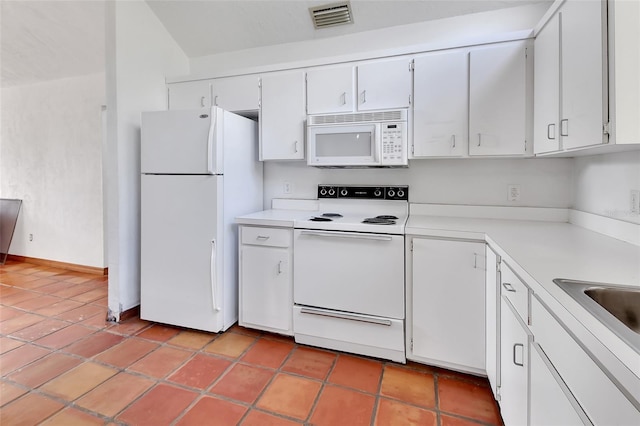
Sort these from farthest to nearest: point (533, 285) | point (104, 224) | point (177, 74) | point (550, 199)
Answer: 1. point (104, 224)
2. point (177, 74)
3. point (550, 199)
4. point (533, 285)

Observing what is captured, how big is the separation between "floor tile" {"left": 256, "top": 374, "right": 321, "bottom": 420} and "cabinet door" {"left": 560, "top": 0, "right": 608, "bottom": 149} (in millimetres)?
1846

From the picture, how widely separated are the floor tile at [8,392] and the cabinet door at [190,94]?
2.35 meters

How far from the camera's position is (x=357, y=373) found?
1982 millimetres

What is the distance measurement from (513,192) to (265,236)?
1.91 metres

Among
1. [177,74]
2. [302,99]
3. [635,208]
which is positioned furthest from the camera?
[177,74]

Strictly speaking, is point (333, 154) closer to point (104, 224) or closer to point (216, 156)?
point (216, 156)

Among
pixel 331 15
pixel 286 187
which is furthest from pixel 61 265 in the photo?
pixel 331 15

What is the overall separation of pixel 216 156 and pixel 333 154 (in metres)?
0.88

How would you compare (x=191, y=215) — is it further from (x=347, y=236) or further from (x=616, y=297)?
(x=616, y=297)

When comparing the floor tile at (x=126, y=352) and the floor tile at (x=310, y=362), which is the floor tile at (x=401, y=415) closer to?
the floor tile at (x=310, y=362)

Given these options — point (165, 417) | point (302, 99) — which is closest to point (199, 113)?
point (302, 99)

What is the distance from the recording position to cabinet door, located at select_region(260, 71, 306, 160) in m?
2.59

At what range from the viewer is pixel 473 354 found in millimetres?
1884

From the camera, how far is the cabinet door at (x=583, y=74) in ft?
4.17
